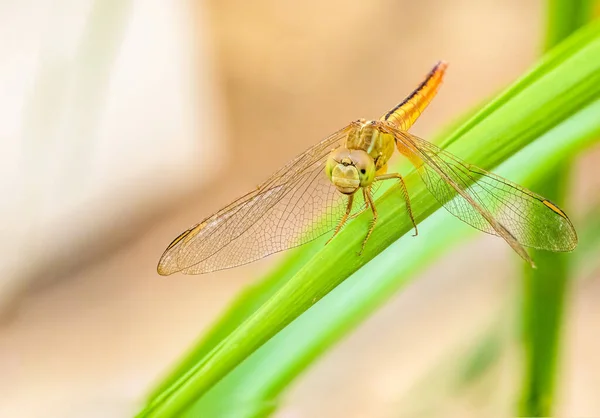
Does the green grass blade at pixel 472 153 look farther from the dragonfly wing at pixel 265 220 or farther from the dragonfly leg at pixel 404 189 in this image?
the dragonfly wing at pixel 265 220

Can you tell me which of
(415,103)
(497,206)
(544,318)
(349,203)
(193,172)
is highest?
(193,172)

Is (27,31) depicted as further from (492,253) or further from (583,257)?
(583,257)

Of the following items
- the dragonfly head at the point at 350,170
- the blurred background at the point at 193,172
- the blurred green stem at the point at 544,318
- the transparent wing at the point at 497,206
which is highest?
the blurred background at the point at 193,172

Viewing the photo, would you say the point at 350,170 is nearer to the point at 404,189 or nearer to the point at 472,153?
the point at 404,189

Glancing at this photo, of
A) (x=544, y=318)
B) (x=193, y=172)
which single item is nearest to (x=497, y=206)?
(x=544, y=318)

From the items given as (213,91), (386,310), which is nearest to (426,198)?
(386,310)

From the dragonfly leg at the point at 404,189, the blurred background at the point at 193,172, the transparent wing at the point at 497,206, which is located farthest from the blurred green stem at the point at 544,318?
the blurred background at the point at 193,172

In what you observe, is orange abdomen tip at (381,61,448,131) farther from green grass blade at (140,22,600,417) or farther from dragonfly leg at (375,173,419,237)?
green grass blade at (140,22,600,417)
